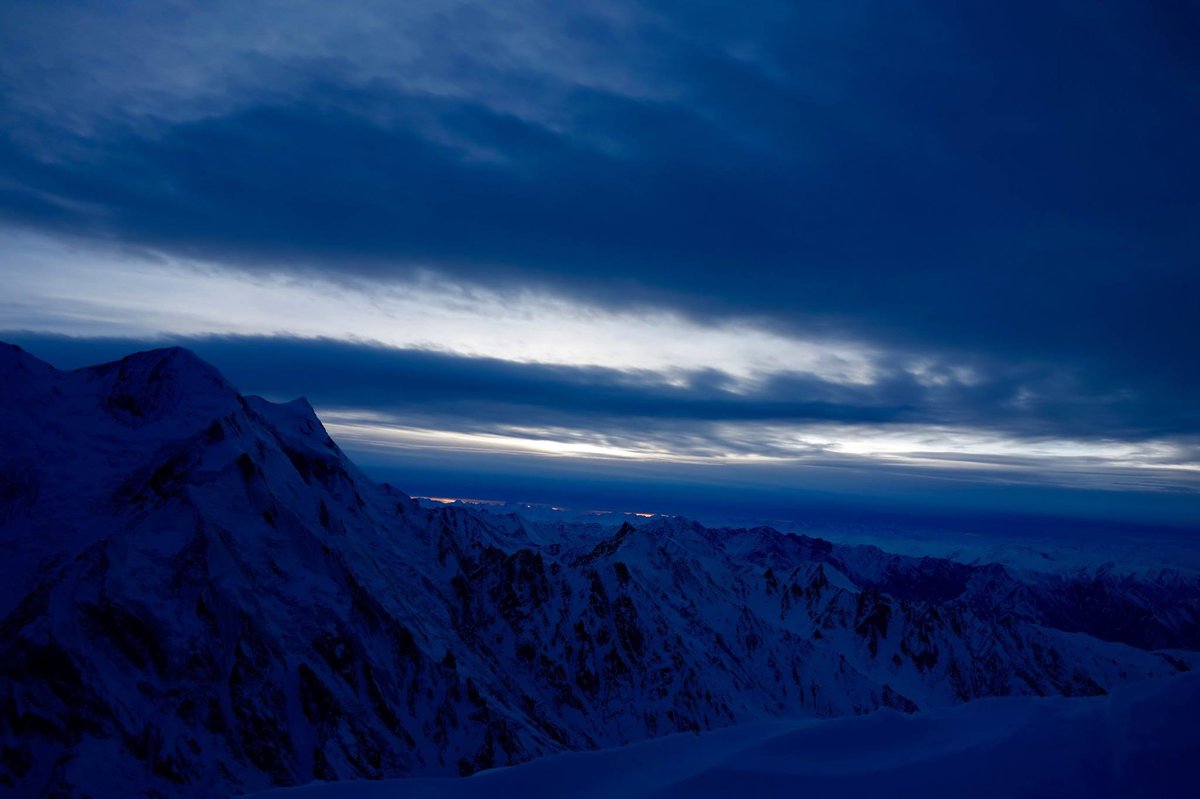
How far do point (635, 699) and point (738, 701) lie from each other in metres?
31.2

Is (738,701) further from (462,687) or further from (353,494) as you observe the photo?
(353,494)

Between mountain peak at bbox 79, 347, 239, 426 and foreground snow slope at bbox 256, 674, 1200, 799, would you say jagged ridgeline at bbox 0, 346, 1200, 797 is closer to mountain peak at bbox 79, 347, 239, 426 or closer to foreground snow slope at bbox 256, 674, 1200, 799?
mountain peak at bbox 79, 347, 239, 426

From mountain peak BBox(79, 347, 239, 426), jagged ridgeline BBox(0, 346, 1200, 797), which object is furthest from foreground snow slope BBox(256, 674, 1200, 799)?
mountain peak BBox(79, 347, 239, 426)

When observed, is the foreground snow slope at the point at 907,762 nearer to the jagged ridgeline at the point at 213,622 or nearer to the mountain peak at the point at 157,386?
the jagged ridgeline at the point at 213,622

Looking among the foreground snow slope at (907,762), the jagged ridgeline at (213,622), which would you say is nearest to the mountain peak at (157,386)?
the jagged ridgeline at (213,622)

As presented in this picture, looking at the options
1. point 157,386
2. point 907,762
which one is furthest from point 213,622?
point 907,762

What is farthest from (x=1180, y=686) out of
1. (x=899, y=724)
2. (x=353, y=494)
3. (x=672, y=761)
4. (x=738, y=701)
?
(x=738, y=701)

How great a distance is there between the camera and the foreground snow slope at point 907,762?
9.52 metres

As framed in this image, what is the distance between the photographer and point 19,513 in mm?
101688

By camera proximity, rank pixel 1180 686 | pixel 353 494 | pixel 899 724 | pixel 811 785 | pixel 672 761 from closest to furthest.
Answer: pixel 811 785 < pixel 1180 686 < pixel 672 761 < pixel 899 724 < pixel 353 494

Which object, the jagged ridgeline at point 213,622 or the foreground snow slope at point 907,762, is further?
the jagged ridgeline at point 213,622

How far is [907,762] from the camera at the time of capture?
36.0ft

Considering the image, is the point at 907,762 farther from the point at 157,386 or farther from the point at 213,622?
the point at 157,386

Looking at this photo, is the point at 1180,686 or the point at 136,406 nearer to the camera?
the point at 1180,686
